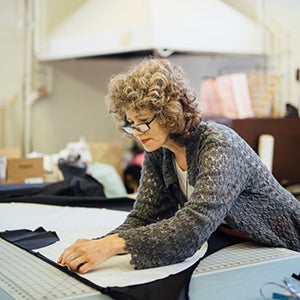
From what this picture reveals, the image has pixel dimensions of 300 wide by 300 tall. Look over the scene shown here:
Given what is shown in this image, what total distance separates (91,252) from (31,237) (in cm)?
47

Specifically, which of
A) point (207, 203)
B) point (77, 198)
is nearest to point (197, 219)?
point (207, 203)

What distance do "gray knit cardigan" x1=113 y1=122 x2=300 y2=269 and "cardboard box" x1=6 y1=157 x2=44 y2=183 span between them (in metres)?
2.11

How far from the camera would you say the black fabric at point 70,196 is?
8.43 ft

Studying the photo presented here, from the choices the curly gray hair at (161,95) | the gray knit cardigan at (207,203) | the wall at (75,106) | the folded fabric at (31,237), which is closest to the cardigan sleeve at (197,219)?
the gray knit cardigan at (207,203)

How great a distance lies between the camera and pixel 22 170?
373cm

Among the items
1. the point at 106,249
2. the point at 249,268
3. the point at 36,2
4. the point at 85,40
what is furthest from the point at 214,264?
the point at 36,2

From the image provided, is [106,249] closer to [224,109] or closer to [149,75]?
[149,75]

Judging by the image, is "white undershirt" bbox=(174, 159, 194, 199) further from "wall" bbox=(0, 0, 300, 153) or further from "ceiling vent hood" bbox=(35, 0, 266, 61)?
"wall" bbox=(0, 0, 300, 153)

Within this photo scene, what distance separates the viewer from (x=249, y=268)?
57.3 inches

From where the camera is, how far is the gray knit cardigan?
142 centimetres

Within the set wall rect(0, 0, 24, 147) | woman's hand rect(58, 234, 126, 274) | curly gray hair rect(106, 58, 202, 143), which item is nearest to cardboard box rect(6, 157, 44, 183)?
wall rect(0, 0, 24, 147)

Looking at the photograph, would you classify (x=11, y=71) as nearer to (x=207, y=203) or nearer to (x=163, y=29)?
(x=163, y=29)

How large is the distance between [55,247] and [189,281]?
553mm

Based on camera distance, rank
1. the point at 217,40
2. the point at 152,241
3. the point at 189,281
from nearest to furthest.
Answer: the point at 189,281 → the point at 152,241 → the point at 217,40
